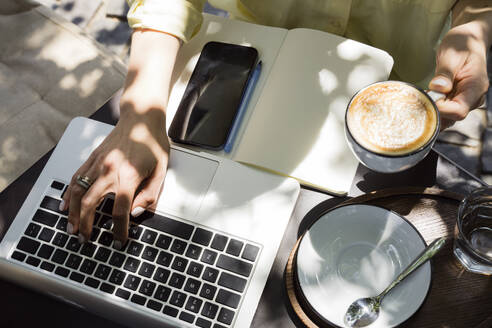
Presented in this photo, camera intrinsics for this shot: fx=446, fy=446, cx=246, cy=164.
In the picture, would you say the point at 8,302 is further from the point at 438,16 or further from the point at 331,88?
the point at 438,16

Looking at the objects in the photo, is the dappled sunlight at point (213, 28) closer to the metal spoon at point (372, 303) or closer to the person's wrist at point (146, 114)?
the person's wrist at point (146, 114)

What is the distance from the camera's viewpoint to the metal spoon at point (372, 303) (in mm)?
784

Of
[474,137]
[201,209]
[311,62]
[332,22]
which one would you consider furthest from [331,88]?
[474,137]

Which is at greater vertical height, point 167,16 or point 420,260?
point 167,16

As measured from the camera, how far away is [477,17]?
993mm

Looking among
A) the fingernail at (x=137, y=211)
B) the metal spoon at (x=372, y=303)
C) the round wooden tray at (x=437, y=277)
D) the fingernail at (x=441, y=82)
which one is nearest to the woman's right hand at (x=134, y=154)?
the fingernail at (x=137, y=211)

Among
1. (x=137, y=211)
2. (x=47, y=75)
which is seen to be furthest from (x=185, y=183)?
(x=47, y=75)

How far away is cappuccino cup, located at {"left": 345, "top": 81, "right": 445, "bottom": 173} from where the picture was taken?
75cm

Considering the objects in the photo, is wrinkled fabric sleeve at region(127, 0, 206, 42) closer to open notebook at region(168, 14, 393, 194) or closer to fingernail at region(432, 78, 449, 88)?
open notebook at region(168, 14, 393, 194)

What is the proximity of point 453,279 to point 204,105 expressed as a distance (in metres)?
0.62

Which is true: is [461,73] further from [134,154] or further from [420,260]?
[134,154]

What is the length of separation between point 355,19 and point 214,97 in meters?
0.47

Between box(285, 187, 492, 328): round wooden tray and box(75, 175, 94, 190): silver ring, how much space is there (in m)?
0.45

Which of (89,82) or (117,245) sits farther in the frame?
(89,82)
